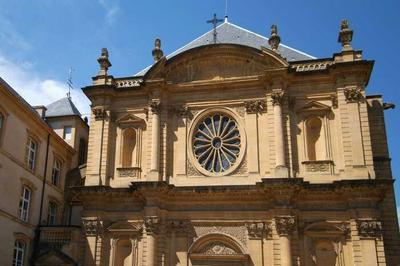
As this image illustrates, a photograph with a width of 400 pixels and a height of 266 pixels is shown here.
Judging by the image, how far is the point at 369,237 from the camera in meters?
16.4

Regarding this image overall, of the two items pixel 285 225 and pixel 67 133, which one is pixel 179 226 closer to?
pixel 285 225

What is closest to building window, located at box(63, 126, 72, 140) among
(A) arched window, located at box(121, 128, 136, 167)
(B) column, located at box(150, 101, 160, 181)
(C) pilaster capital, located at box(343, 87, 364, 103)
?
(A) arched window, located at box(121, 128, 136, 167)

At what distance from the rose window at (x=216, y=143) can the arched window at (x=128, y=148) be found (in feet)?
8.93

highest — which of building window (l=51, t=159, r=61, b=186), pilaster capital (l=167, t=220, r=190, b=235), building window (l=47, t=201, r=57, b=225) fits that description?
building window (l=51, t=159, r=61, b=186)

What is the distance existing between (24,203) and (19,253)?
2.01m

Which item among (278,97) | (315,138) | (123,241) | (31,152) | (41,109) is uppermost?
(41,109)

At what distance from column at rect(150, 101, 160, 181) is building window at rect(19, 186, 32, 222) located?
212 inches

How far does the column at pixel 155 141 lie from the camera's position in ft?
62.3

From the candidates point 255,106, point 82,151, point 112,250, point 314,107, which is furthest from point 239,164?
point 82,151

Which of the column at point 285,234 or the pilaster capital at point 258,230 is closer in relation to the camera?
the column at point 285,234

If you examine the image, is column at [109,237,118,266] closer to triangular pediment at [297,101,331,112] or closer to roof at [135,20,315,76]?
roof at [135,20,315,76]

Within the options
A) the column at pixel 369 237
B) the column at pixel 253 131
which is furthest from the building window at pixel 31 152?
the column at pixel 369 237

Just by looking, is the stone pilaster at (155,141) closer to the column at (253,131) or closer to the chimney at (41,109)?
the column at (253,131)

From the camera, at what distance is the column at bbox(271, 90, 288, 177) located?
1789cm
